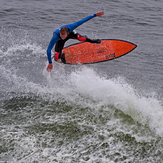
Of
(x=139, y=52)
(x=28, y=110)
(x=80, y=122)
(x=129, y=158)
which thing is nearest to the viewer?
(x=129, y=158)

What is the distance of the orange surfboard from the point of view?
8555mm

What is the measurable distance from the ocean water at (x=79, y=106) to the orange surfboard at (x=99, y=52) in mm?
457

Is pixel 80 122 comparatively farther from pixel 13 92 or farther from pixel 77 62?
pixel 77 62

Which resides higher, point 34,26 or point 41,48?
point 34,26

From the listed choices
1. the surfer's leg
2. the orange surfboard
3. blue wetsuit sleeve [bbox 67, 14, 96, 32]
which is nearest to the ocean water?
the orange surfboard

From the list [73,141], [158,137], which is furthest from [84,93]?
[158,137]

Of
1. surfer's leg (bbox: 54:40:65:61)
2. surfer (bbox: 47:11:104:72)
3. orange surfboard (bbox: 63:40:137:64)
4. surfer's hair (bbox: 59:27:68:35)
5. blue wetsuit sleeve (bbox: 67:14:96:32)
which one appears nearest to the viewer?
surfer's hair (bbox: 59:27:68:35)

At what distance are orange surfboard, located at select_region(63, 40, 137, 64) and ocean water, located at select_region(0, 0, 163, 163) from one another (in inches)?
18.0

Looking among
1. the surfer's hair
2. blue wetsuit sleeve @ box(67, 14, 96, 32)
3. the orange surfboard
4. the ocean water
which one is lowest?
the ocean water

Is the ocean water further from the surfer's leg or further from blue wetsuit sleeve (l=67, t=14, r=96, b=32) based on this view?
blue wetsuit sleeve (l=67, t=14, r=96, b=32)

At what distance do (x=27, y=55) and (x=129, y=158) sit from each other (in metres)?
6.91

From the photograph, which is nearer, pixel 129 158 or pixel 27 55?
pixel 129 158

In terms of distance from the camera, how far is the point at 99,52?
8.66 meters

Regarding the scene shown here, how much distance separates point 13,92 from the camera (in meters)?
7.00
